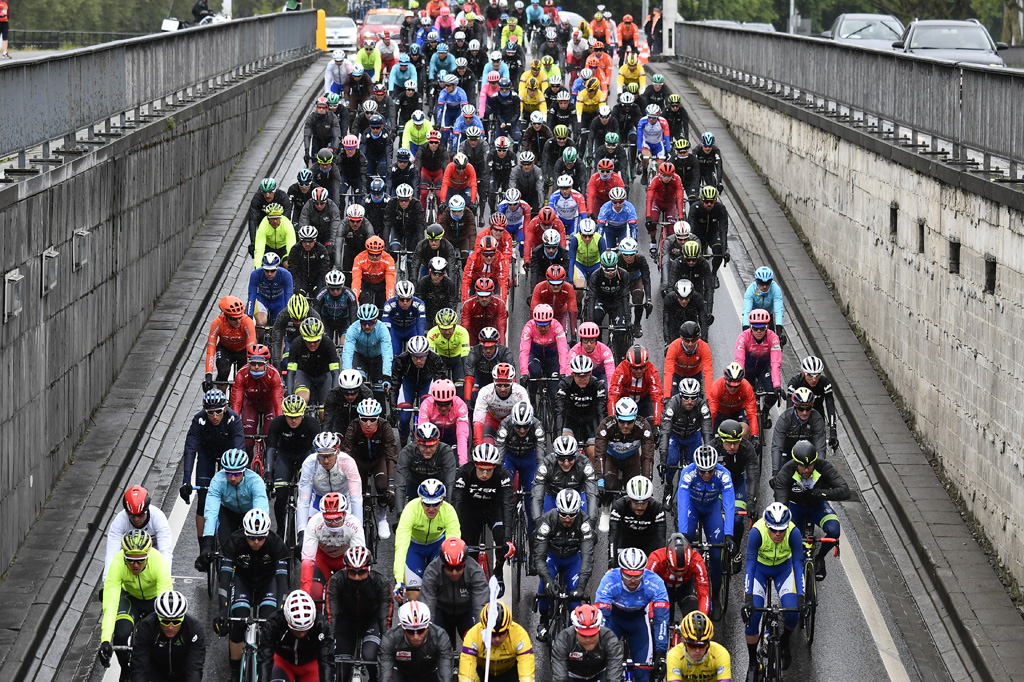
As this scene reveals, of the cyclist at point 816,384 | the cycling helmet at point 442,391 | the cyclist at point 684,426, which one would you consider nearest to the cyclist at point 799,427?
the cyclist at point 816,384

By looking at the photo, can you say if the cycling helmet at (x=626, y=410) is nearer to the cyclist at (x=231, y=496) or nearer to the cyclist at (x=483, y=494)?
the cyclist at (x=483, y=494)

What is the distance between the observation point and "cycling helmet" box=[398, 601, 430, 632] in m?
10.9

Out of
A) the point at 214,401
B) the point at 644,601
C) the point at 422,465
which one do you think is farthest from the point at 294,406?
the point at 644,601

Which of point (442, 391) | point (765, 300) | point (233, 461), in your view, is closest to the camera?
point (233, 461)

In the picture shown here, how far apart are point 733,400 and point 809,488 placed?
1.97m

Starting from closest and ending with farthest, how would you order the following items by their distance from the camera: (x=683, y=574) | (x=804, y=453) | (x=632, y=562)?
(x=632, y=562), (x=683, y=574), (x=804, y=453)

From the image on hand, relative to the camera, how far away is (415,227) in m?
22.4

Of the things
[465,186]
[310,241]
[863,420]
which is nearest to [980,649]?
[863,420]

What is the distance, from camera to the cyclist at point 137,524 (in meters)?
12.5

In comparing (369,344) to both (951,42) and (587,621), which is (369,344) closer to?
(587,621)

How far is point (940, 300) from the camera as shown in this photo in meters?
17.8

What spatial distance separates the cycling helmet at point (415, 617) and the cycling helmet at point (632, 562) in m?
1.74

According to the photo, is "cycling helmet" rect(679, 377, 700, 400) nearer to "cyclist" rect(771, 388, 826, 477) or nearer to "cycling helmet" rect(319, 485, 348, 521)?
"cyclist" rect(771, 388, 826, 477)

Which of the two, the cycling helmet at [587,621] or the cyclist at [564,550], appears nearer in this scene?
the cycling helmet at [587,621]
